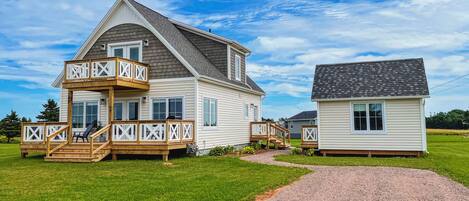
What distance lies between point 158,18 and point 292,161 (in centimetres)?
1134

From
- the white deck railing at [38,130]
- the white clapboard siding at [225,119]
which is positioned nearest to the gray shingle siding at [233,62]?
the white clapboard siding at [225,119]

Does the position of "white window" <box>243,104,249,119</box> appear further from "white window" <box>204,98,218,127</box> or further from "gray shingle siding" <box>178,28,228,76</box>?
"white window" <box>204,98,218,127</box>

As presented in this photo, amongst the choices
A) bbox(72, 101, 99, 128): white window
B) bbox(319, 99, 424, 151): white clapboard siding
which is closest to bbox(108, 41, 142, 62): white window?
bbox(72, 101, 99, 128): white window

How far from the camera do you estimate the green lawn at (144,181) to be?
8891mm

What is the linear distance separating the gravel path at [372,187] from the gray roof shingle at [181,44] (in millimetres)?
9012

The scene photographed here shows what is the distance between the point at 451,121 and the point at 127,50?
6920 centimetres

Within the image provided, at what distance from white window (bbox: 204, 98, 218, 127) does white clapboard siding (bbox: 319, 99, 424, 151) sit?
17.0 feet

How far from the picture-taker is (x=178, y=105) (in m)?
18.8

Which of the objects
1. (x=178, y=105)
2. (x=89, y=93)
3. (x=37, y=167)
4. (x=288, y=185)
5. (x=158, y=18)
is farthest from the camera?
(x=158, y=18)

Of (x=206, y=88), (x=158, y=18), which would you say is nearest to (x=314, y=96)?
(x=206, y=88)

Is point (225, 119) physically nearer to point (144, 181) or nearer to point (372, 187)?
point (144, 181)

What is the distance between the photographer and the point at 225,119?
21.5 metres

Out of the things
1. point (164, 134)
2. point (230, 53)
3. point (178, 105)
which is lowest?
A: point (164, 134)

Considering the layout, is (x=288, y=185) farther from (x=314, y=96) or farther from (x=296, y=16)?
(x=296, y=16)
